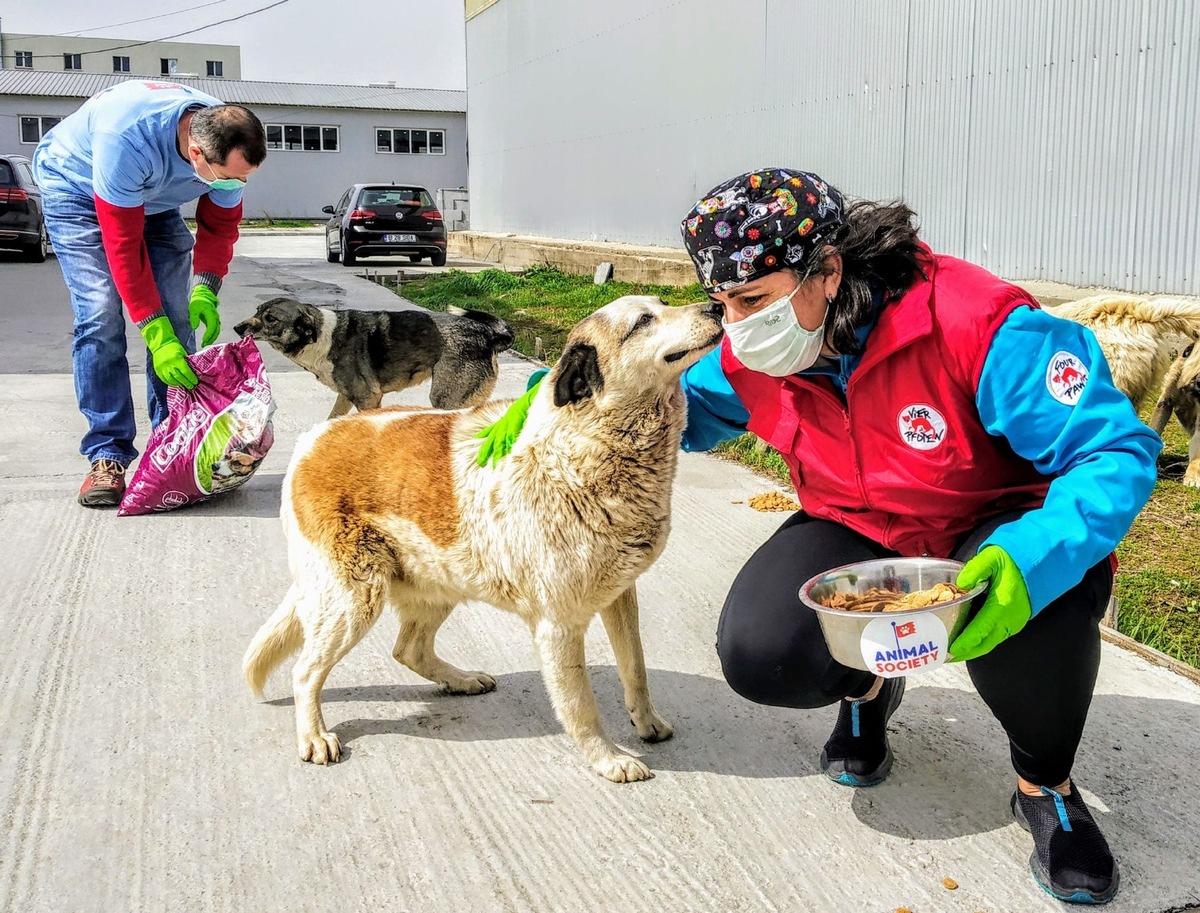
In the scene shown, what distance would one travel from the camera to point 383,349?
7215 mm

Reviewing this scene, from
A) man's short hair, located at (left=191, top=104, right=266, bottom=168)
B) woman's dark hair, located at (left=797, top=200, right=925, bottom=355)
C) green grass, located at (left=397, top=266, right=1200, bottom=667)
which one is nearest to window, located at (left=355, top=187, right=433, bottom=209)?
green grass, located at (left=397, top=266, right=1200, bottom=667)

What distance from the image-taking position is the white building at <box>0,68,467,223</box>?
44.3 m

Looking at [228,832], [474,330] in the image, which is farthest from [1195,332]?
[228,832]

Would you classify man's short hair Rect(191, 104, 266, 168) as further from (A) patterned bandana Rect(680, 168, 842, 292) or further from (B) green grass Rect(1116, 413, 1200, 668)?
(B) green grass Rect(1116, 413, 1200, 668)

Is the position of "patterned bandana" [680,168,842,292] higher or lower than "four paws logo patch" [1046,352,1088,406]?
higher

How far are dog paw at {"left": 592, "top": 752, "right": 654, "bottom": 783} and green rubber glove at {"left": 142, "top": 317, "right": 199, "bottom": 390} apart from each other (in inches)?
120

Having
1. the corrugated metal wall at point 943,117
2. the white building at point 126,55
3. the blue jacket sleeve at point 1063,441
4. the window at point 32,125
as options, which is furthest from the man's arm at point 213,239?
the white building at point 126,55

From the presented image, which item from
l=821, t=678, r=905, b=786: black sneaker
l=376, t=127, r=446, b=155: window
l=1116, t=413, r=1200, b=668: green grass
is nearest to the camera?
l=821, t=678, r=905, b=786: black sneaker

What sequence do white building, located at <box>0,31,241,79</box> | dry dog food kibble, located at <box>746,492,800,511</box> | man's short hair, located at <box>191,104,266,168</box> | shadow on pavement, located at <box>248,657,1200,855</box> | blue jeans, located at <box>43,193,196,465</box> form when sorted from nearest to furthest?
shadow on pavement, located at <box>248,657,1200,855</box> < man's short hair, located at <box>191,104,266,168</box> < blue jeans, located at <box>43,193,196,465</box> < dry dog food kibble, located at <box>746,492,800,511</box> < white building, located at <box>0,31,241,79</box>

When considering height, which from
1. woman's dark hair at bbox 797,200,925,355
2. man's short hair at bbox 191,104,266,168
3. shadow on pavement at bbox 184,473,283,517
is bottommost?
shadow on pavement at bbox 184,473,283,517

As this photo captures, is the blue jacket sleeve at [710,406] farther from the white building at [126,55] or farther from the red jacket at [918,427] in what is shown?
the white building at [126,55]

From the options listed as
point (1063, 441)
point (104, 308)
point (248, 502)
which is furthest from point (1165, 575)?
A: point (104, 308)

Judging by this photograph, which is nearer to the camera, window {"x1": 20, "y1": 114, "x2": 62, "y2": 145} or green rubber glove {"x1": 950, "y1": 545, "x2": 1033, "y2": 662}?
green rubber glove {"x1": 950, "y1": 545, "x2": 1033, "y2": 662}

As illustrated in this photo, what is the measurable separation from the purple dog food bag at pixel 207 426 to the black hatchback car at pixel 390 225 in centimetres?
1630
